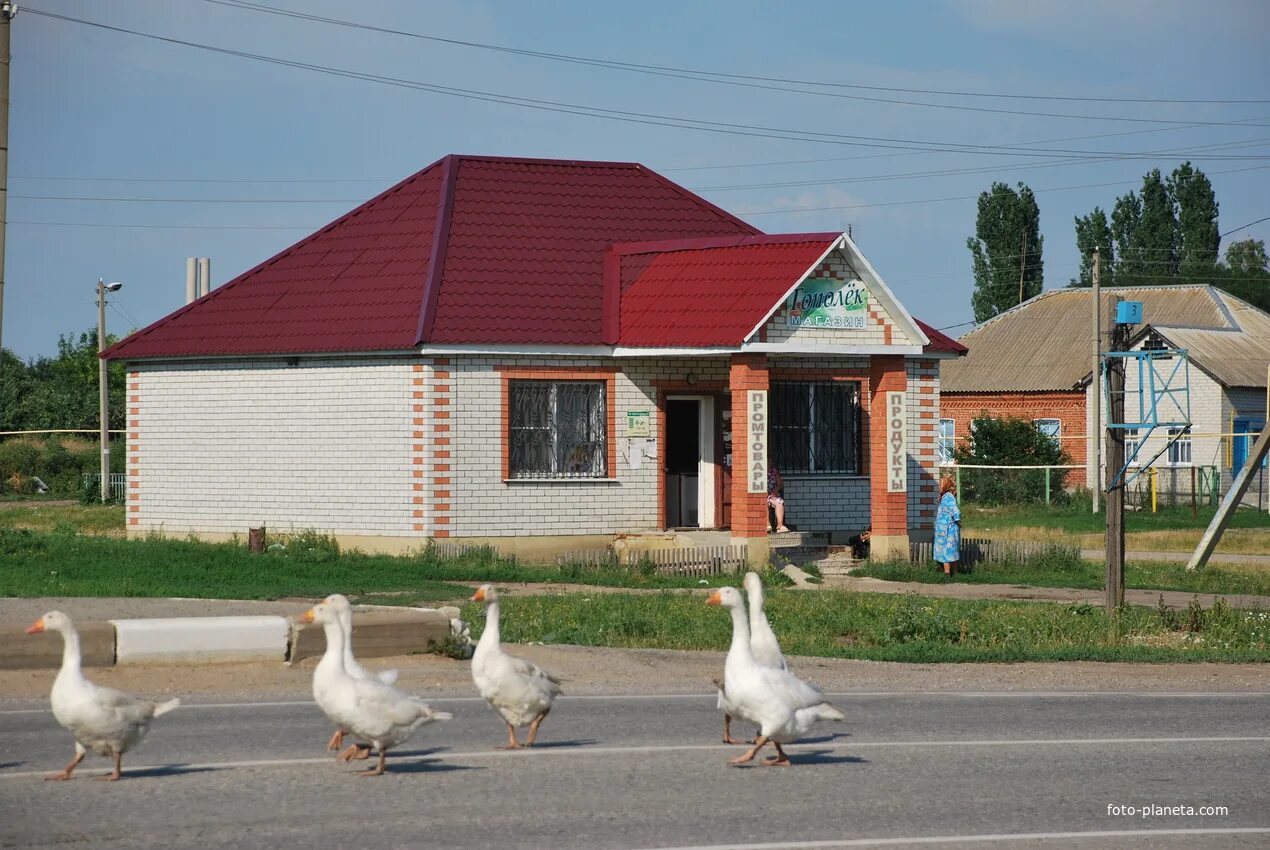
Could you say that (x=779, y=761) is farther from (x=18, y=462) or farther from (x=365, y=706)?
(x=18, y=462)

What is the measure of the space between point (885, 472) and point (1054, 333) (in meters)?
36.3

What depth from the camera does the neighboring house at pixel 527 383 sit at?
26.6 metres

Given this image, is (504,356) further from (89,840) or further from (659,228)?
(89,840)

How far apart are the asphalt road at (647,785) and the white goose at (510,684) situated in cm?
32

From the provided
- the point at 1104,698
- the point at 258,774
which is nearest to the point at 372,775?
the point at 258,774

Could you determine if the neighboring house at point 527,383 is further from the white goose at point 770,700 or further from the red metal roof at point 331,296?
the white goose at point 770,700

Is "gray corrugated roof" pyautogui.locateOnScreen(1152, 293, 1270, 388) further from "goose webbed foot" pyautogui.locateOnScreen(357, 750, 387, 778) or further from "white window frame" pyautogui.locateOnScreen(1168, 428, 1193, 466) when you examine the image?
"goose webbed foot" pyautogui.locateOnScreen(357, 750, 387, 778)

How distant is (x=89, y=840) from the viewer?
8297 millimetres

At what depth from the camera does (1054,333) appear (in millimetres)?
61688

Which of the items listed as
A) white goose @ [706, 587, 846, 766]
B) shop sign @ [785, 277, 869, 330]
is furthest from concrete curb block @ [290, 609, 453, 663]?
shop sign @ [785, 277, 869, 330]

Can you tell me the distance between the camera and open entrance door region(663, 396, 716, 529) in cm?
2883

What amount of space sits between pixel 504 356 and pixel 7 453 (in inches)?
1282

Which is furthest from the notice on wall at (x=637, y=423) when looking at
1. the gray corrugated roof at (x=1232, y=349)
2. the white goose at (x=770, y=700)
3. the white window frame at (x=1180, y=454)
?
the white window frame at (x=1180, y=454)

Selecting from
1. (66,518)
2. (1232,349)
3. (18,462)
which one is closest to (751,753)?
(66,518)
